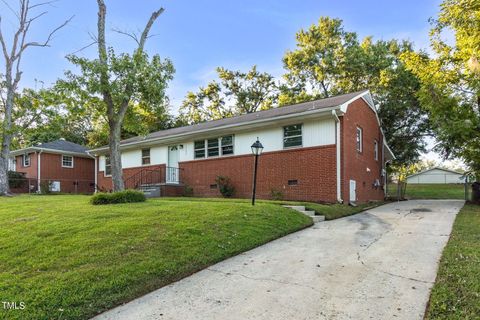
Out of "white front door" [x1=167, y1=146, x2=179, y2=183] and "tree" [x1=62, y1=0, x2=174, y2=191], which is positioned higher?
"tree" [x1=62, y1=0, x2=174, y2=191]

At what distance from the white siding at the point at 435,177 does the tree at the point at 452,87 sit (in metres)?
32.7

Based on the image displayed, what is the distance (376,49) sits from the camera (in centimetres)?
2597

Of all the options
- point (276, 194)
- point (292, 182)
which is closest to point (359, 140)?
point (292, 182)

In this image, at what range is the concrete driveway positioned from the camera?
355cm

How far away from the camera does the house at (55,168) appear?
23047mm

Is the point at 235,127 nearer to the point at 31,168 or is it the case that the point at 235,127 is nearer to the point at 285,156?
the point at 285,156

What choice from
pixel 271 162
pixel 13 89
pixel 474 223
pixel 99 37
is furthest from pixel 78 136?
pixel 474 223

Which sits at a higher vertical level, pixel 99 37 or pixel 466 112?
pixel 99 37

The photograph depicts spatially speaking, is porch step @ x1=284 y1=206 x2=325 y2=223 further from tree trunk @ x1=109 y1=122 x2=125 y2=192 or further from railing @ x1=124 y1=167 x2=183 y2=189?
railing @ x1=124 y1=167 x2=183 y2=189

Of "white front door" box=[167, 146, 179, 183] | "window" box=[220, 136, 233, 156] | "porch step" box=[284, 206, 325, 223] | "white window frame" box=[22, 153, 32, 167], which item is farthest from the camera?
"white window frame" box=[22, 153, 32, 167]

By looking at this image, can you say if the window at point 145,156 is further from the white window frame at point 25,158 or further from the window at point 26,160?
the window at point 26,160

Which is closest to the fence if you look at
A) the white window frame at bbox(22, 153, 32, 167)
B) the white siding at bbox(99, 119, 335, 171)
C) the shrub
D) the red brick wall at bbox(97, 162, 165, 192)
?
the white window frame at bbox(22, 153, 32, 167)

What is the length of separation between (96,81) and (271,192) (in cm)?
807

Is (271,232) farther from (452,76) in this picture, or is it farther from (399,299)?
(452,76)
